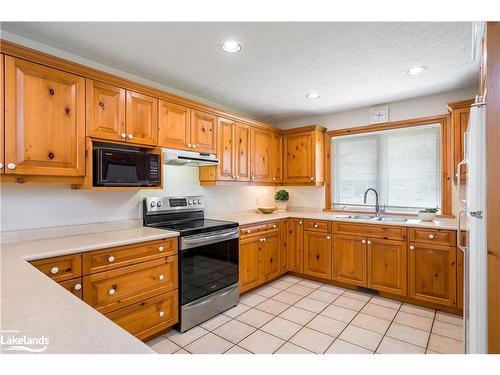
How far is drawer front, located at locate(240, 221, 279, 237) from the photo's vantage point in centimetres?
312

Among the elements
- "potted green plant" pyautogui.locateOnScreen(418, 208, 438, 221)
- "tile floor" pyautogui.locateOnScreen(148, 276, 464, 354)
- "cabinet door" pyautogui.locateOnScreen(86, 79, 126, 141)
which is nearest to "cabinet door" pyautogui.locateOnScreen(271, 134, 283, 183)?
"tile floor" pyautogui.locateOnScreen(148, 276, 464, 354)

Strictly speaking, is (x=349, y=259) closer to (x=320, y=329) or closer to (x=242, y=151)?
(x=320, y=329)

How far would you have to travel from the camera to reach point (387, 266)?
3.09 m

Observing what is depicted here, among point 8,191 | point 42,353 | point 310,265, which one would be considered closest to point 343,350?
point 310,265

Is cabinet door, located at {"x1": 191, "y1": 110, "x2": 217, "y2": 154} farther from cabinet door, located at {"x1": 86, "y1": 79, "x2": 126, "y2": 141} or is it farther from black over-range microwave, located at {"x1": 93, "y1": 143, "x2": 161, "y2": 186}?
cabinet door, located at {"x1": 86, "y1": 79, "x2": 126, "y2": 141}

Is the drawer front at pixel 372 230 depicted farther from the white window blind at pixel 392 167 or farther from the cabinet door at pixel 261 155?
the cabinet door at pixel 261 155

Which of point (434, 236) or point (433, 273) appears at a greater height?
point (434, 236)

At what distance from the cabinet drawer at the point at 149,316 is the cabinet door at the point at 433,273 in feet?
8.19

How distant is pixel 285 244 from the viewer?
12.5ft

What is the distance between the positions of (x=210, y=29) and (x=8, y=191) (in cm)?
189

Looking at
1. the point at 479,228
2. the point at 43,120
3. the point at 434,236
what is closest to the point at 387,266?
the point at 434,236

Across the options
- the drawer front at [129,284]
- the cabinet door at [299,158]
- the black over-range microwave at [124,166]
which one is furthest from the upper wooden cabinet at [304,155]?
the drawer front at [129,284]

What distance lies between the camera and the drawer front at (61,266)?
165 cm

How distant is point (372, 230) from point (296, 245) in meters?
1.04
